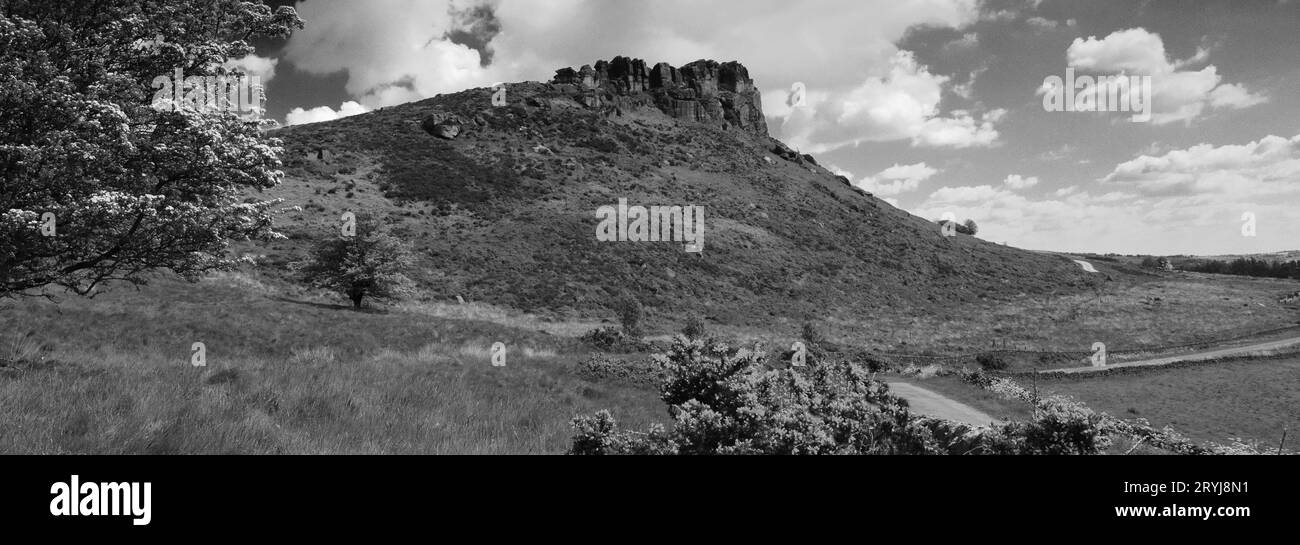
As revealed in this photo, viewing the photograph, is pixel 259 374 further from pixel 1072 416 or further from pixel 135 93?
pixel 1072 416

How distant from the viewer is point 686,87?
6245 inches

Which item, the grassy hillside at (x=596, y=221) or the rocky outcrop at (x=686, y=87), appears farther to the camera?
the rocky outcrop at (x=686, y=87)

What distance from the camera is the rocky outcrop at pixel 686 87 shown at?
142875 millimetres

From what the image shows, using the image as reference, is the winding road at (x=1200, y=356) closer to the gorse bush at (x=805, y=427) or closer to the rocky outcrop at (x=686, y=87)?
the gorse bush at (x=805, y=427)

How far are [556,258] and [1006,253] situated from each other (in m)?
82.6

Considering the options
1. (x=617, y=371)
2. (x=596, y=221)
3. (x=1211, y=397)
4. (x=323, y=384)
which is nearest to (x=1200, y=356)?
(x=1211, y=397)

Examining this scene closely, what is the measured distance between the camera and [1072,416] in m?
3.32

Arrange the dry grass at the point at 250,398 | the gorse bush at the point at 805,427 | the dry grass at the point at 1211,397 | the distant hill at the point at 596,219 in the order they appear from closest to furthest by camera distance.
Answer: the gorse bush at the point at 805,427 < the dry grass at the point at 250,398 < the dry grass at the point at 1211,397 < the distant hill at the point at 596,219

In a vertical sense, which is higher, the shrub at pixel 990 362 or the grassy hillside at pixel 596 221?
the grassy hillside at pixel 596 221

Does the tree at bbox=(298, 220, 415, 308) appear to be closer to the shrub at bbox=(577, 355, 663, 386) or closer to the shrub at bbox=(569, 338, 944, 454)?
the shrub at bbox=(577, 355, 663, 386)

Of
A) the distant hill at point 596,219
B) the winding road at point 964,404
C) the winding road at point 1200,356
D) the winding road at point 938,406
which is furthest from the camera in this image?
the distant hill at point 596,219

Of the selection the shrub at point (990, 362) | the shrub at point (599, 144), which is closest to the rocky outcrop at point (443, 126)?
the shrub at point (599, 144)

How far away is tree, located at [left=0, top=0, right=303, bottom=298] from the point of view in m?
6.33

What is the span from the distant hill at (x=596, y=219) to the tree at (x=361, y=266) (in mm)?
13651
